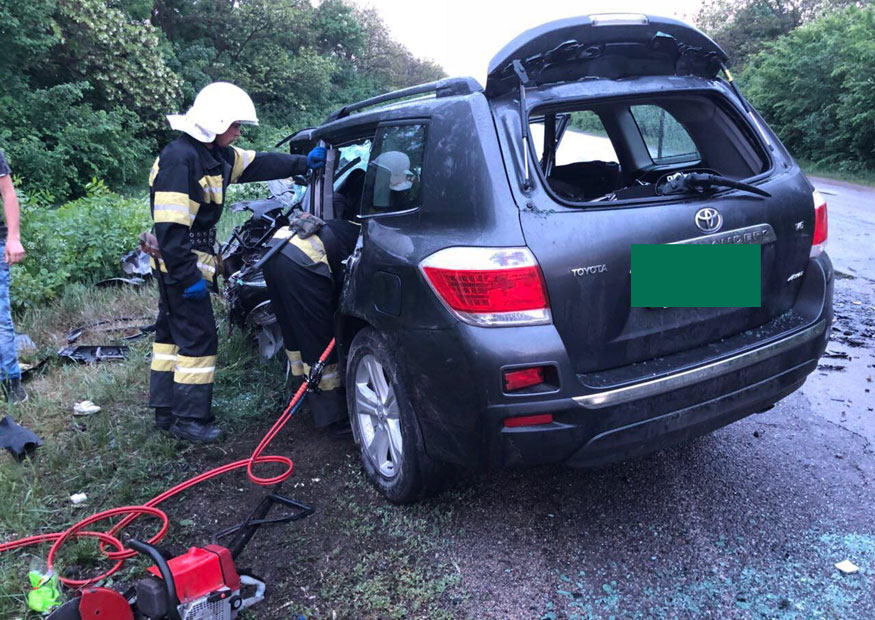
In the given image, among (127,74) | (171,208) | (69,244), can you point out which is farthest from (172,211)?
(127,74)

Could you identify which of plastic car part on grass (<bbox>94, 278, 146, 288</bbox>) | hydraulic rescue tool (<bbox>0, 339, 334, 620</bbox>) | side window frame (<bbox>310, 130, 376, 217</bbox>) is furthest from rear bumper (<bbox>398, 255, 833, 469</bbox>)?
plastic car part on grass (<bbox>94, 278, 146, 288</bbox>)

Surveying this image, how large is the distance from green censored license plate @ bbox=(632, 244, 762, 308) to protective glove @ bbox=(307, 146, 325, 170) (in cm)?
206

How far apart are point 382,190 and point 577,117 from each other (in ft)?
3.88

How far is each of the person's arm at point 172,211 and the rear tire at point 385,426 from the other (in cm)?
110

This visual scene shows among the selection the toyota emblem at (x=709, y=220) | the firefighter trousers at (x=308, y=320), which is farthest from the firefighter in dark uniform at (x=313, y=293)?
the toyota emblem at (x=709, y=220)

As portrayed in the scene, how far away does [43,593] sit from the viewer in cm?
246

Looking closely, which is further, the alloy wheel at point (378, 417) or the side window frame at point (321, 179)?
the side window frame at point (321, 179)

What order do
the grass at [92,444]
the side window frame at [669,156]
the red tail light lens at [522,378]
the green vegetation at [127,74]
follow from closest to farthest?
the red tail light lens at [522,378], the grass at [92,444], the side window frame at [669,156], the green vegetation at [127,74]

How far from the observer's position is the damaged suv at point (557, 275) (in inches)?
88.5

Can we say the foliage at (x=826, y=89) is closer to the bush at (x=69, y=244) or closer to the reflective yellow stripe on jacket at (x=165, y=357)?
the bush at (x=69, y=244)

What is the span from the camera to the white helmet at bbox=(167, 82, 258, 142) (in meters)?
3.54

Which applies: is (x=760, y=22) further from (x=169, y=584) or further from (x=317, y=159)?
(x=169, y=584)

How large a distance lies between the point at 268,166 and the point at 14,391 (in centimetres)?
215

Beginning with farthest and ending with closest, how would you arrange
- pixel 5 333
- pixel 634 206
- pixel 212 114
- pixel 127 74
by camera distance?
1. pixel 127 74
2. pixel 5 333
3. pixel 212 114
4. pixel 634 206
